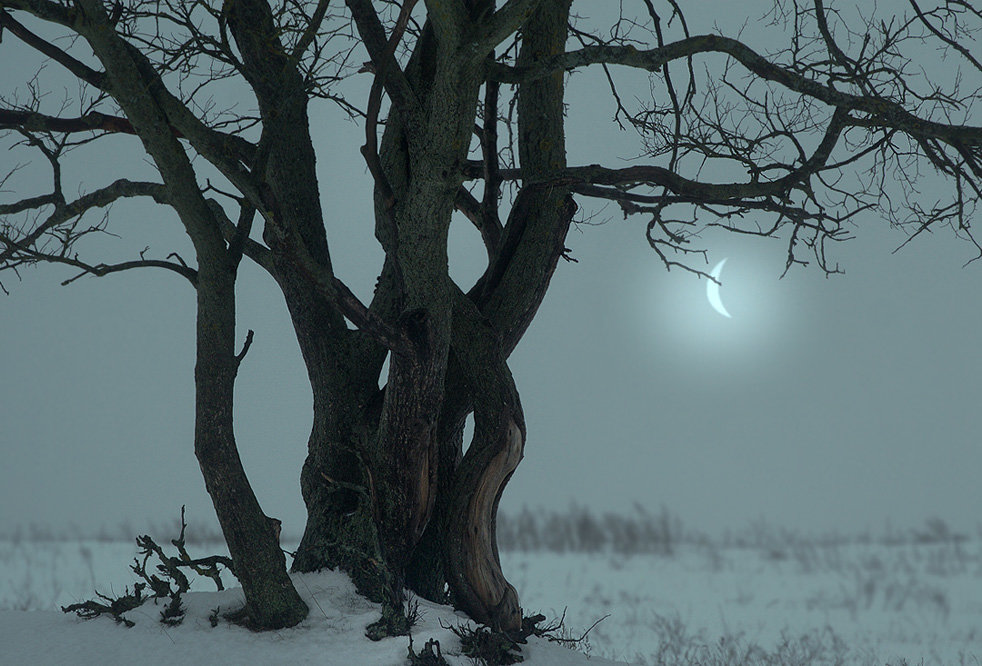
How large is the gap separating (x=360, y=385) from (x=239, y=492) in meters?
1.13

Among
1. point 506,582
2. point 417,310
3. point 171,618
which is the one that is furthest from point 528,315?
point 171,618

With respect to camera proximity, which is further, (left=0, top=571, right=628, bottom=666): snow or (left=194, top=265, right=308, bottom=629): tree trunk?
(left=194, top=265, right=308, bottom=629): tree trunk

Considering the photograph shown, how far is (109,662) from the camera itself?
4090mm

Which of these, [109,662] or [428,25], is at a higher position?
[428,25]

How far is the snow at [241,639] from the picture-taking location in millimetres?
4051

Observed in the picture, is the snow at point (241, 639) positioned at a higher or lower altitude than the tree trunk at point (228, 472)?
lower

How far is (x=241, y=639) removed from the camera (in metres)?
4.20

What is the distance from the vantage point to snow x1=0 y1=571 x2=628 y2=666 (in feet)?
13.3

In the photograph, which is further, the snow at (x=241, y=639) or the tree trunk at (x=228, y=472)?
the tree trunk at (x=228, y=472)

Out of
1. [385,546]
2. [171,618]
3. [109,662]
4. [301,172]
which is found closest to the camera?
[109,662]

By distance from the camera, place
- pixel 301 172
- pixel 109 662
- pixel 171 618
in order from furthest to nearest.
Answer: pixel 301 172
pixel 171 618
pixel 109 662

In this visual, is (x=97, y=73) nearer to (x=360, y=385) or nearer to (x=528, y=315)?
(x=360, y=385)

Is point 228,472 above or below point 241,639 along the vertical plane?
above

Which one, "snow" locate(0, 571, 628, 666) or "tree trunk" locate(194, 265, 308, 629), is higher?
"tree trunk" locate(194, 265, 308, 629)
